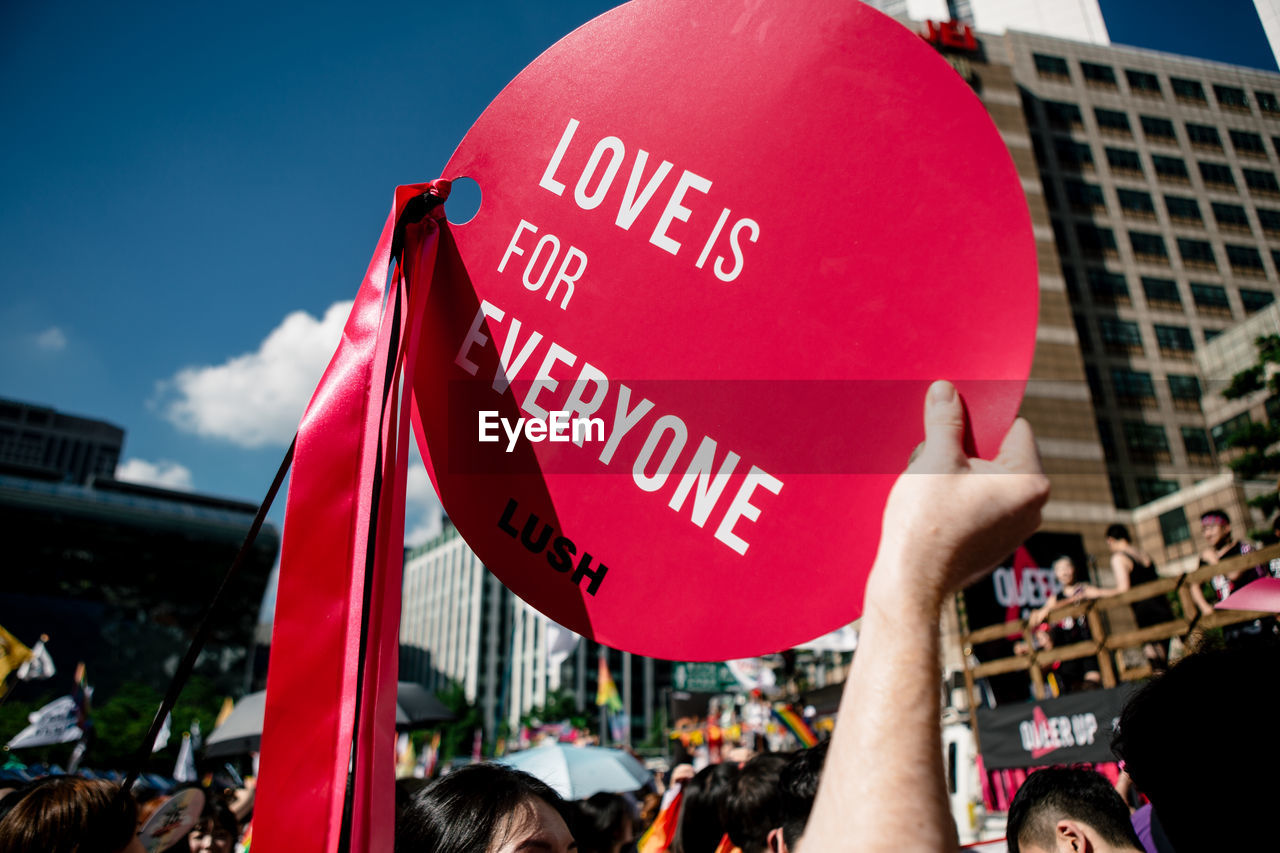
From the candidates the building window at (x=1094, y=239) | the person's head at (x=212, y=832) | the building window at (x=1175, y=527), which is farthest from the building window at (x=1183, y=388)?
the person's head at (x=212, y=832)

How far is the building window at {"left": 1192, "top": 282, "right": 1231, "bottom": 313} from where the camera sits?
32.2 meters

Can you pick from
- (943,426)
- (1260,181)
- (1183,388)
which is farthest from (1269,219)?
(943,426)

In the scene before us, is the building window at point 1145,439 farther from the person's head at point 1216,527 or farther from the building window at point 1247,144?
the person's head at point 1216,527

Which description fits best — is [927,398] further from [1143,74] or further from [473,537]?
[1143,74]

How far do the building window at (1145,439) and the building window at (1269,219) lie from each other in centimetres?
865

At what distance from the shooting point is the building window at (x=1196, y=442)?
1208 inches

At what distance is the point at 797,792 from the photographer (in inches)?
81.8

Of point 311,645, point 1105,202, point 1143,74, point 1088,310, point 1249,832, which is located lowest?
point 1249,832

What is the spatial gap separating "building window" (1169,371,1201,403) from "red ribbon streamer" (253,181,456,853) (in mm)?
37572

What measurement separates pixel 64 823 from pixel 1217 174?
1588 inches

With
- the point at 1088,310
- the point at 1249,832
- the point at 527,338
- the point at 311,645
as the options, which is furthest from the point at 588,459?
the point at 1088,310

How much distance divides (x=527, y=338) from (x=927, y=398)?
582 millimetres

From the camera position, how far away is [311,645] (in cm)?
98

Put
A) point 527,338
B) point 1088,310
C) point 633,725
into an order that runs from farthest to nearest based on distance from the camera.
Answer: point 633,725
point 1088,310
point 527,338
